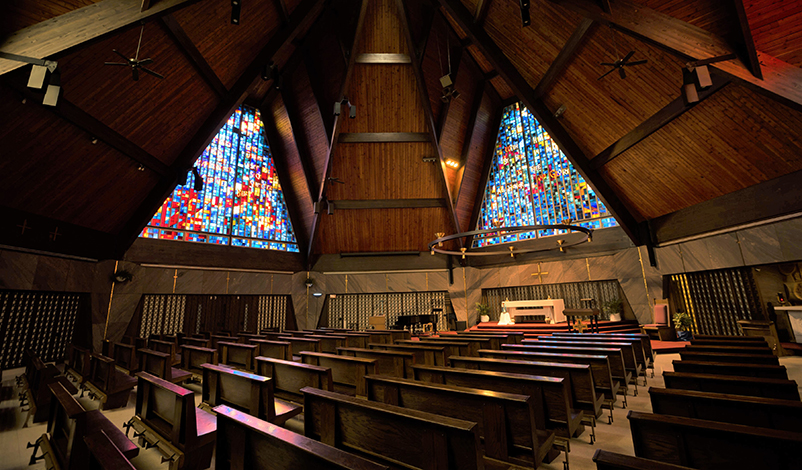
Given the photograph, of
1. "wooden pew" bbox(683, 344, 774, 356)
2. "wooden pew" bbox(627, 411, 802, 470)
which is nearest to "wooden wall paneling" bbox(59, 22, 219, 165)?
"wooden pew" bbox(627, 411, 802, 470)

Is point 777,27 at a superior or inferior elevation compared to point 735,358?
superior

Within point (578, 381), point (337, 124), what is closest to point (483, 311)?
point (337, 124)

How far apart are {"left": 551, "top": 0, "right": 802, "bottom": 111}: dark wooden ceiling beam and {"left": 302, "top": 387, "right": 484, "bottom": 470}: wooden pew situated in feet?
21.1

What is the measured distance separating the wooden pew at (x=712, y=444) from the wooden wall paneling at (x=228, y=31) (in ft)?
28.1

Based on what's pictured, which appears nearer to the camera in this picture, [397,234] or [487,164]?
[487,164]

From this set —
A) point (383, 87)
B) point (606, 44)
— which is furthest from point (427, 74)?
point (606, 44)

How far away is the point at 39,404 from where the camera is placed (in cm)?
335

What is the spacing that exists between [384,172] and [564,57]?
673cm

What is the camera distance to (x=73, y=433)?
57.6 inches

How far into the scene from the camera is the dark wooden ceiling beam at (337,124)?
861 cm

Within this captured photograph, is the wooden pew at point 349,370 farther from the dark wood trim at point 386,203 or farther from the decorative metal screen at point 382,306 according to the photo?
the decorative metal screen at point 382,306

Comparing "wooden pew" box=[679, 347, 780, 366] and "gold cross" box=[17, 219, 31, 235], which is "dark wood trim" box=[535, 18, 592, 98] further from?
"gold cross" box=[17, 219, 31, 235]

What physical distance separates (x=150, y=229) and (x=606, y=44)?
41.4ft

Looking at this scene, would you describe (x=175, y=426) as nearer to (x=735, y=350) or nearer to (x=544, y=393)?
(x=544, y=393)
